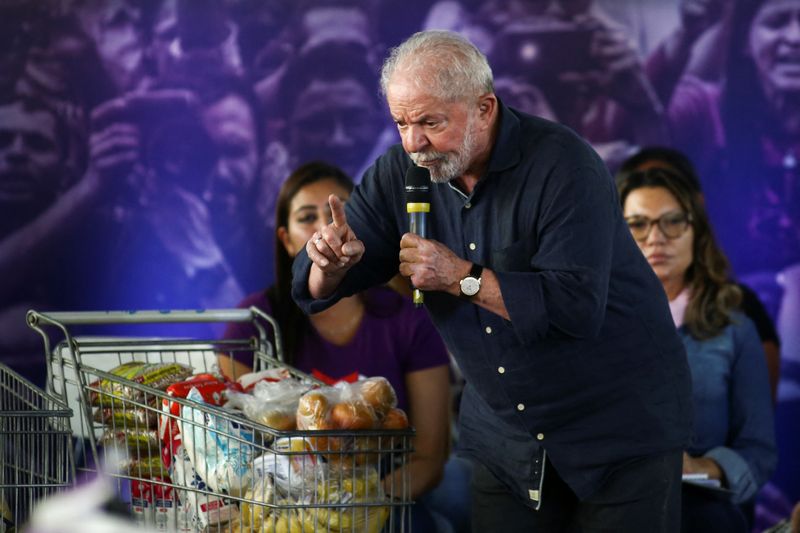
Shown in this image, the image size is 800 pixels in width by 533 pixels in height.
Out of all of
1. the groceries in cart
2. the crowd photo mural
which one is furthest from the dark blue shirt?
the crowd photo mural

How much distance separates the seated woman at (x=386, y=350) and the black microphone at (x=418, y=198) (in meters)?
1.14

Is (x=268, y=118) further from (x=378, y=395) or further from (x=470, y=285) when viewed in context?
(x=470, y=285)

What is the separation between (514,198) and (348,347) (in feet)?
4.04

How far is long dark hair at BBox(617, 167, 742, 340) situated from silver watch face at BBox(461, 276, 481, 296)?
1490mm

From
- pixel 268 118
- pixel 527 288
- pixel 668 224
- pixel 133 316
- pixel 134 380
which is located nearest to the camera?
pixel 527 288

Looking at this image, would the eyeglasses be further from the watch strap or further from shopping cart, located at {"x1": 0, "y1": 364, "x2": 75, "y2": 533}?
shopping cart, located at {"x1": 0, "y1": 364, "x2": 75, "y2": 533}

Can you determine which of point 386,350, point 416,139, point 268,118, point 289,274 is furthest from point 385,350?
point 268,118

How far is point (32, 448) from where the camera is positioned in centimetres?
202

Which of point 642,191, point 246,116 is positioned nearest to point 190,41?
point 246,116

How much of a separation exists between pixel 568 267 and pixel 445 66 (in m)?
0.41

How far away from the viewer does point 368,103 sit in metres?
4.54

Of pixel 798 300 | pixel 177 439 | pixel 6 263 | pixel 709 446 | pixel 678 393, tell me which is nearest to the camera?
pixel 177 439

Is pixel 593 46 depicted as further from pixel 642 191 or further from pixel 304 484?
pixel 304 484

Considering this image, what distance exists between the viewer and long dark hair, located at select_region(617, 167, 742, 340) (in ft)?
10.4
